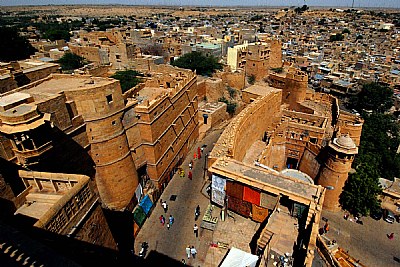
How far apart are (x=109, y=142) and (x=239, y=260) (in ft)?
32.7

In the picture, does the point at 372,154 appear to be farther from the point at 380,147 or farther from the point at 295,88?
the point at 295,88

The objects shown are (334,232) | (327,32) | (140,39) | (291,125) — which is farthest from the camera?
(327,32)

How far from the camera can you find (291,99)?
3331 centimetres

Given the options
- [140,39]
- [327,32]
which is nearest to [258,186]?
[140,39]

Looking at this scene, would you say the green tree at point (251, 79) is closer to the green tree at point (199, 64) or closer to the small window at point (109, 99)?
the green tree at point (199, 64)

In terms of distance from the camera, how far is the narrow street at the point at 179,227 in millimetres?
15656

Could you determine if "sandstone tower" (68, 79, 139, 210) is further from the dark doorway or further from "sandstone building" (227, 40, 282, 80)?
"sandstone building" (227, 40, 282, 80)

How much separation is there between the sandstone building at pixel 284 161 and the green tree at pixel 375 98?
17.6 meters

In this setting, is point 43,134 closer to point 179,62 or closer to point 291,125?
point 291,125

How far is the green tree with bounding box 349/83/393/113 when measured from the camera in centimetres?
4494

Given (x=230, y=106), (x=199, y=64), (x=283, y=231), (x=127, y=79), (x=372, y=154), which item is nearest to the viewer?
(x=283, y=231)

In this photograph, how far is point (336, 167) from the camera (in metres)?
20.0

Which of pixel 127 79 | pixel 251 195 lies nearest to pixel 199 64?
pixel 127 79

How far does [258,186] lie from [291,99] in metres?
22.7
